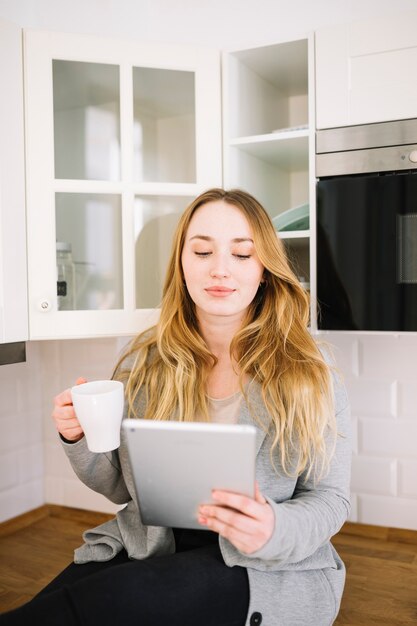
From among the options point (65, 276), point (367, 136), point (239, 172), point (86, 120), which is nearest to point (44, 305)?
point (65, 276)

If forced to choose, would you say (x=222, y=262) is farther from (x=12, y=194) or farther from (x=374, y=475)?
(x=374, y=475)

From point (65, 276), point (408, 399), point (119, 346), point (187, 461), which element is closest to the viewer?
point (187, 461)

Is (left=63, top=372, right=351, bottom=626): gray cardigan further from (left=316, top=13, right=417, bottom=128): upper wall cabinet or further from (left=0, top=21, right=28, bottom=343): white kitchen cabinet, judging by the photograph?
(left=316, top=13, right=417, bottom=128): upper wall cabinet

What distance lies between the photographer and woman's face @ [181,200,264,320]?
119cm

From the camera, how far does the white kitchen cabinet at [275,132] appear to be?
1422 millimetres

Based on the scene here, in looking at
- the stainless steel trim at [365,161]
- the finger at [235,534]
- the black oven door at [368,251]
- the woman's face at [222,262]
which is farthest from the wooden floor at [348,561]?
the stainless steel trim at [365,161]

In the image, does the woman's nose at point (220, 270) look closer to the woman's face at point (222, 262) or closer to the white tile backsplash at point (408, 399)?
the woman's face at point (222, 262)

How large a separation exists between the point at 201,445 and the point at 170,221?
2.56 ft

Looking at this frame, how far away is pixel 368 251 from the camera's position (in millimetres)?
1281

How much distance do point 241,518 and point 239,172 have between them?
0.90 meters

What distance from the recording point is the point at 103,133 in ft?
4.71

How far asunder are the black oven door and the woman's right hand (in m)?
0.60

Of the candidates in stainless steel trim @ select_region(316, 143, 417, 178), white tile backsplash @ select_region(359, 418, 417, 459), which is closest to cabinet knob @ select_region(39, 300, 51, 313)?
stainless steel trim @ select_region(316, 143, 417, 178)

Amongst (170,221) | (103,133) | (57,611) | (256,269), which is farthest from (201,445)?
(103,133)
